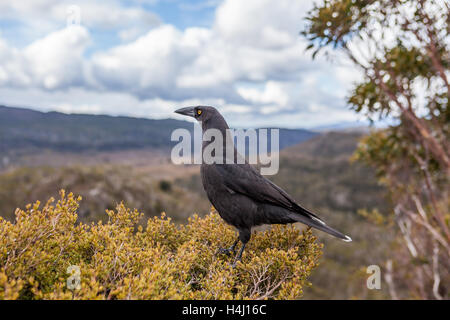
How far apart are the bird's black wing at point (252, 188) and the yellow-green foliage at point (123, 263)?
1.71ft

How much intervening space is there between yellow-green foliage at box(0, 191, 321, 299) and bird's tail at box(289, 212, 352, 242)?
383 mm

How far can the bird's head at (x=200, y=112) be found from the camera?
13.9ft

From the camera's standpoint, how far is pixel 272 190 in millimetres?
3953

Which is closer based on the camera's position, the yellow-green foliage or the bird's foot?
the yellow-green foliage

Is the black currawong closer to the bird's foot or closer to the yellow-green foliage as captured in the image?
the bird's foot

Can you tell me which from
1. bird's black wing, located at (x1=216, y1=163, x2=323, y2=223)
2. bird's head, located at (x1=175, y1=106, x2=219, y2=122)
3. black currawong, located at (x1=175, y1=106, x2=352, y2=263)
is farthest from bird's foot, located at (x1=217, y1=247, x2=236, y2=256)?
bird's head, located at (x1=175, y1=106, x2=219, y2=122)

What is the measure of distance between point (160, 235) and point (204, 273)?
852mm

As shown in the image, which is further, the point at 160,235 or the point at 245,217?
the point at 160,235

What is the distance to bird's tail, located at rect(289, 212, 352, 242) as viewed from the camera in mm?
3545

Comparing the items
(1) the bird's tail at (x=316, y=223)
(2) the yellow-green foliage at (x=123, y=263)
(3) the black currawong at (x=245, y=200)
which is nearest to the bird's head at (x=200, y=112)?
(3) the black currawong at (x=245, y=200)

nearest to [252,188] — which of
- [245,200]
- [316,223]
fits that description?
[245,200]

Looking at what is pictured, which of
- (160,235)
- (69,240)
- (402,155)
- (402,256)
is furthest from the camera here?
(402,256)

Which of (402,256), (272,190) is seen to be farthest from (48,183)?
(272,190)

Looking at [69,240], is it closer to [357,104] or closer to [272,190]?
[272,190]
